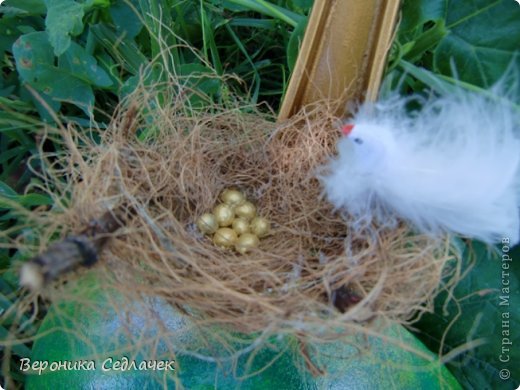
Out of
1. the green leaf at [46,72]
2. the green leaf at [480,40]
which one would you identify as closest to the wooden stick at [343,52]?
the green leaf at [480,40]

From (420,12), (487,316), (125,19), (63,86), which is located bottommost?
(487,316)

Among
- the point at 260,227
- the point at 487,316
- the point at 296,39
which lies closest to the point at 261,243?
the point at 260,227

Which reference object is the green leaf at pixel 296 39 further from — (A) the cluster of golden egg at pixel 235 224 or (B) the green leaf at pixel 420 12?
(A) the cluster of golden egg at pixel 235 224

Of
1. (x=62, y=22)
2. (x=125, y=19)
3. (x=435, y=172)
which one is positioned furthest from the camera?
(x=125, y=19)

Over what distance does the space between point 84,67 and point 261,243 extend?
0.50 meters

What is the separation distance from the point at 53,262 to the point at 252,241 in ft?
0.82

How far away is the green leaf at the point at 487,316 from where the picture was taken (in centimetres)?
102

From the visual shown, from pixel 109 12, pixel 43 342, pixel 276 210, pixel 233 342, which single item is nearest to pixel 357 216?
pixel 276 210

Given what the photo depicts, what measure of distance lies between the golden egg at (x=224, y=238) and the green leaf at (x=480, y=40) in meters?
0.53

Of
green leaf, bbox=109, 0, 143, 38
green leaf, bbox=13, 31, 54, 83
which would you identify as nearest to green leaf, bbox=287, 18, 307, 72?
green leaf, bbox=109, 0, 143, 38

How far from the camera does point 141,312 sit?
733 millimetres

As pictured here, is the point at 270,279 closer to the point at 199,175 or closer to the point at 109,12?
the point at 199,175

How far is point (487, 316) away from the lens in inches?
40.8

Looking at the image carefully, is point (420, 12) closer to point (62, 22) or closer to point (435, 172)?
point (435, 172)
